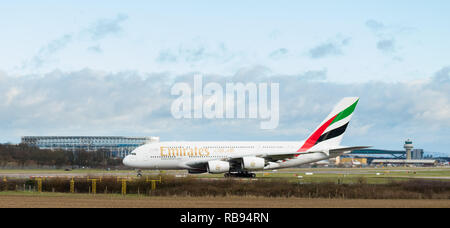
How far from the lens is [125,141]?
588 ft

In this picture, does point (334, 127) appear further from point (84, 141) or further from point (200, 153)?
point (84, 141)

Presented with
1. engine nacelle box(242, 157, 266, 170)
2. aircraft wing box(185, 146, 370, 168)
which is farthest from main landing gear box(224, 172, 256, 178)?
engine nacelle box(242, 157, 266, 170)

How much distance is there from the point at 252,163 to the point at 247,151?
3669 millimetres

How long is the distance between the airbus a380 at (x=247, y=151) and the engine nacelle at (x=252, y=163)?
0.89 meters

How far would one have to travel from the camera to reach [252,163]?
55.9m

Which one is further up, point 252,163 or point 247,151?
point 247,151

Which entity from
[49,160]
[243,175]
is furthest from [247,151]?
[49,160]

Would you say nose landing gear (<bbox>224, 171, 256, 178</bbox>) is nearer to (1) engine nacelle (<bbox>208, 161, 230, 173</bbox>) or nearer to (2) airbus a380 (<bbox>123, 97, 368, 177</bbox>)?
(2) airbus a380 (<bbox>123, 97, 368, 177</bbox>)

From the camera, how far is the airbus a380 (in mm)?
58250
